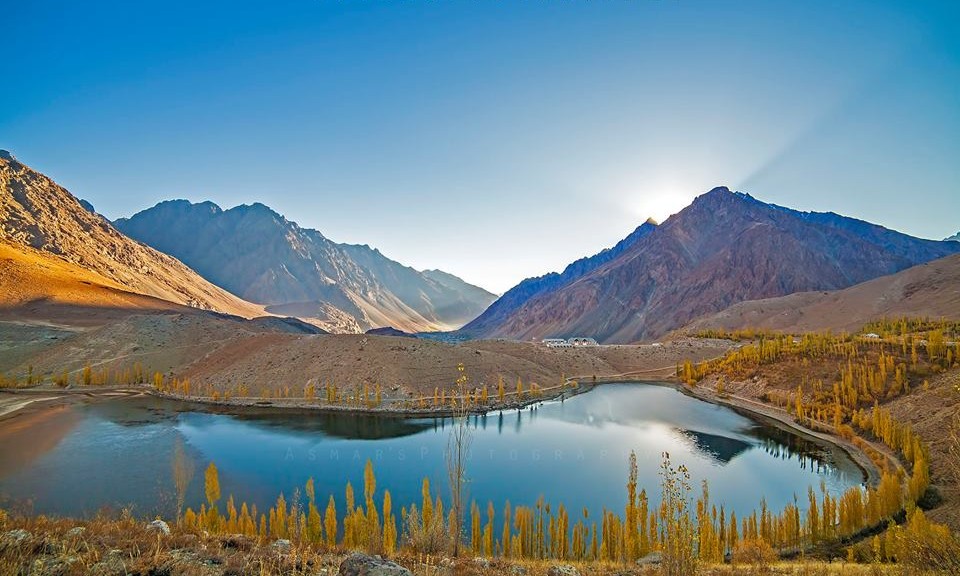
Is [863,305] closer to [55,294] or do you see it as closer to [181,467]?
[181,467]

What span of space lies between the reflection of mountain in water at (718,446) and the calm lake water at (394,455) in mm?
191

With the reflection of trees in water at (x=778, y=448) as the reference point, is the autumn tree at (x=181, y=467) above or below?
above

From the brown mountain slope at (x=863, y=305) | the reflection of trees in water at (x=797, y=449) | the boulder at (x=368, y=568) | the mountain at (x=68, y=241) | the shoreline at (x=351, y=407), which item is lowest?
the reflection of trees in water at (x=797, y=449)

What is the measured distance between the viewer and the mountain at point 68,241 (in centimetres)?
13738

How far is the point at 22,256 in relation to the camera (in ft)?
403

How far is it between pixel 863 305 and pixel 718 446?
8849 cm

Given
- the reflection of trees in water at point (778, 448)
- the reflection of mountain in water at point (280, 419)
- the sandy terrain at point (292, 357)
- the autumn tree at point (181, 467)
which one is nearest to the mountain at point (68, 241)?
the sandy terrain at point (292, 357)

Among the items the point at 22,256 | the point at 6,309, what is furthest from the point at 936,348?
the point at 22,256

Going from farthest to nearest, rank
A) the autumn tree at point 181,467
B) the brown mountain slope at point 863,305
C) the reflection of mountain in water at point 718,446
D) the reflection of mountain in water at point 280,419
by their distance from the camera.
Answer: the brown mountain slope at point 863,305, the reflection of mountain in water at point 280,419, the reflection of mountain in water at point 718,446, the autumn tree at point 181,467

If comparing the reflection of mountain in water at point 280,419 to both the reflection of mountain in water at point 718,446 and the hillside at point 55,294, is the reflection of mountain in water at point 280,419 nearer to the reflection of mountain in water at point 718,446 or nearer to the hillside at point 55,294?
the reflection of mountain in water at point 718,446

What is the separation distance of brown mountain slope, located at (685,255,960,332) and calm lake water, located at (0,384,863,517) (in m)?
62.2

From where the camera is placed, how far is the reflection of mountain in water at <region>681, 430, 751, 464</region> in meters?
42.7

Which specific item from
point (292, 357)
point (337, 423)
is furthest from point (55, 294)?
point (337, 423)

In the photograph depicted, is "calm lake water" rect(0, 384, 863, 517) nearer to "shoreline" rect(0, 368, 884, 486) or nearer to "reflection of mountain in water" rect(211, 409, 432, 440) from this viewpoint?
"reflection of mountain in water" rect(211, 409, 432, 440)
